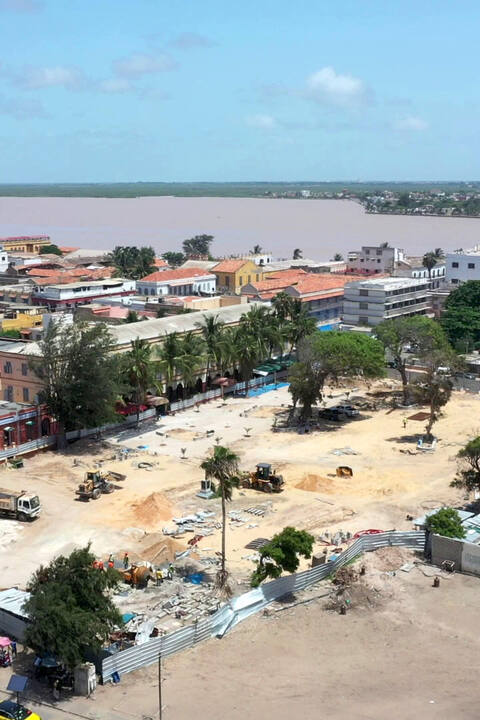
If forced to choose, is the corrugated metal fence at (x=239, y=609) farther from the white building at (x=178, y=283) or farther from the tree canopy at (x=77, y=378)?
the white building at (x=178, y=283)

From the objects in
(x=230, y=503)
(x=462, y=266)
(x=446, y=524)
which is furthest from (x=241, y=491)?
(x=462, y=266)

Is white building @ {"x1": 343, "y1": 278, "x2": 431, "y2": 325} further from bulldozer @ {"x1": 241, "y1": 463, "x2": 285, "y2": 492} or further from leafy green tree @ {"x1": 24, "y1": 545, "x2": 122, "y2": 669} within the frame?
leafy green tree @ {"x1": 24, "y1": 545, "x2": 122, "y2": 669}

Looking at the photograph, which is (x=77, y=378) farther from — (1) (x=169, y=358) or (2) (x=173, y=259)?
(2) (x=173, y=259)

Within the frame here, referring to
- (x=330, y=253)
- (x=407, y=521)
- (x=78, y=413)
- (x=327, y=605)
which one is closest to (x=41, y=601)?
(x=327, y=605)

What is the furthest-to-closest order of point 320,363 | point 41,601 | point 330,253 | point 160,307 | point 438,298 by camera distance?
point 330,253 < point 438,298 < point 160,307 < point 320,363 < point 41,601

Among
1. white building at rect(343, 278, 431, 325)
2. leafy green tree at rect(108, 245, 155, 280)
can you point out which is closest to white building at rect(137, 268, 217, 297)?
leafy green tree at rect(108, 245, 155, 280)

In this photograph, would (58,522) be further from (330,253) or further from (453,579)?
(330,253)
